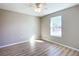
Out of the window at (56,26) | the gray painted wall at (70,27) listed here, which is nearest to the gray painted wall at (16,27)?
the window at (56,26)

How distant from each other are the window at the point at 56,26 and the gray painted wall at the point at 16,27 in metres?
1.27

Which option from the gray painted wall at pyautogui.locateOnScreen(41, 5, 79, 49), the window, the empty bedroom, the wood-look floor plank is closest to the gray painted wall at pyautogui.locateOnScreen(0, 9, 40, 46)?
the empty bedroom

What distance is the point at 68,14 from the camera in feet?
11.0

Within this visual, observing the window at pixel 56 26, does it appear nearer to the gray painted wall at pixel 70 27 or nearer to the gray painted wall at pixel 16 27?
the gray painted wall at pixel 70 27

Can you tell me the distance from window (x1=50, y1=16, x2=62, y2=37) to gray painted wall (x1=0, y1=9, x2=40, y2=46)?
1.27 metres

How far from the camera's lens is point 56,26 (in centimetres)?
428

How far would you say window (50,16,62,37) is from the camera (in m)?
3.91

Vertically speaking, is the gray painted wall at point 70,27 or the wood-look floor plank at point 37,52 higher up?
the gray painted wall at point 70,27

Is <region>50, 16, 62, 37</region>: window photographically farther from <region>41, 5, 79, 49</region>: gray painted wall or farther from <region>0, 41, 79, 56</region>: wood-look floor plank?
<region>0, 41, 79, 56</region>: wood-look floor plank

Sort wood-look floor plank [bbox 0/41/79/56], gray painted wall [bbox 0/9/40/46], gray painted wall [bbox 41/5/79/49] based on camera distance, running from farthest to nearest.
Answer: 1. gray painted wall [bbox 0/9/40/46]
2. gray painted wall [bbox 41/5/79/49]
3. wood-look floor plank [bbox 0/41/79/56]

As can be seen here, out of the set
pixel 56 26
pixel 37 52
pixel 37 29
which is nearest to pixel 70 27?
pixel 56 26

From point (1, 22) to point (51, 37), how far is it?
112 inches

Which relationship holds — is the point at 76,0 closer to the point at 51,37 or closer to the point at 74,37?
the point at 74,37

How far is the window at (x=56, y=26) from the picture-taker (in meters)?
3.91
